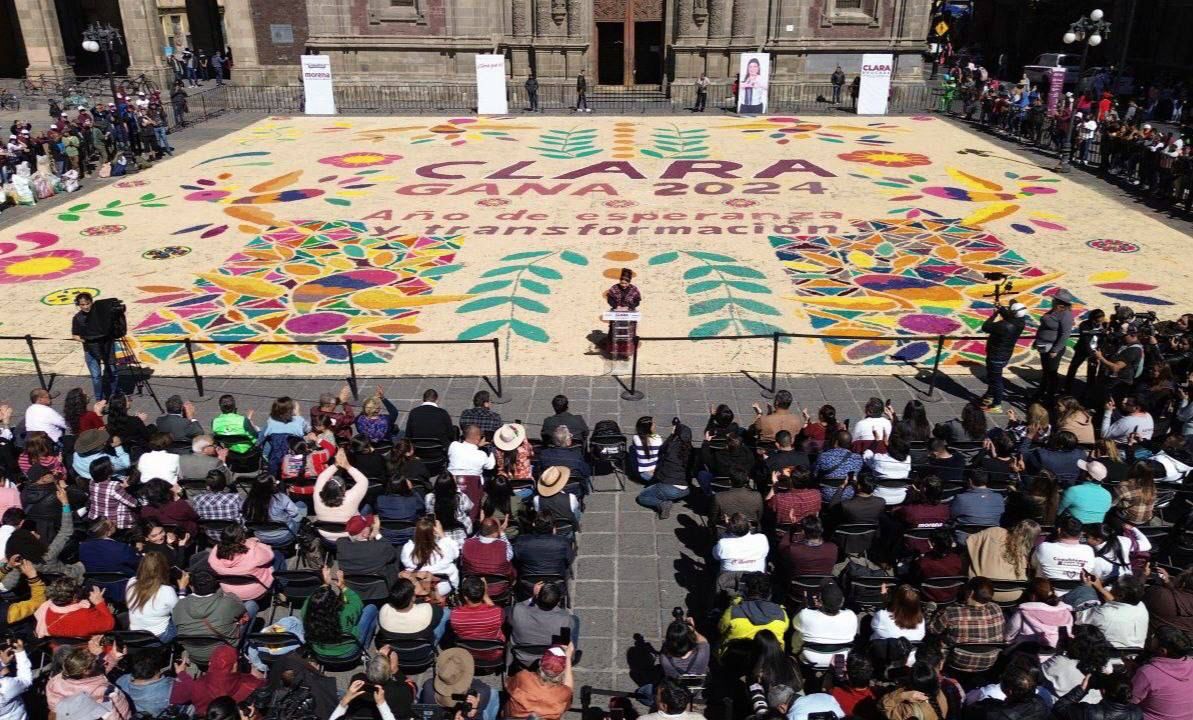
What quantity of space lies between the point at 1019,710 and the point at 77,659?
621 cm

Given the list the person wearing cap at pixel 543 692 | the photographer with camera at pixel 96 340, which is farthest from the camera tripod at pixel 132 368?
the person wearing cap at pixel 543 692

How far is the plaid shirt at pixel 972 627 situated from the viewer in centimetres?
677

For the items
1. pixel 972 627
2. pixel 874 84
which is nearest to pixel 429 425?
pixel 972 627

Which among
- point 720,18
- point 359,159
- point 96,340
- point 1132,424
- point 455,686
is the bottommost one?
point 455,686

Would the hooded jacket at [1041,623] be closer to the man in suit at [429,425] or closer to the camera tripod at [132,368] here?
the man in suit at [429,425]

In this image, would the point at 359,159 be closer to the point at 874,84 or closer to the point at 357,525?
the point at 874,84

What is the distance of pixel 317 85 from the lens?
34156 millimetres

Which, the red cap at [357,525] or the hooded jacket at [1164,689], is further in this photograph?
the red cap at [357,525]

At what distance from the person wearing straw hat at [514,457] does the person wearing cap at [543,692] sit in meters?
3.16

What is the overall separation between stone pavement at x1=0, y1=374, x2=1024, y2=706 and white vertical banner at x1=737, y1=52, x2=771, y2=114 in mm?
22782

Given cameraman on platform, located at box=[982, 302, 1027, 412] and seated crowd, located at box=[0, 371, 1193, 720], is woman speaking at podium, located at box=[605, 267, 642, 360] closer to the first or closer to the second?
seated crowd, located at box=[0, 371, 1193, 720]

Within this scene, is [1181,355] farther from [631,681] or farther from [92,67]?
[92,67]

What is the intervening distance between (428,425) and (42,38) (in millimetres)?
42622

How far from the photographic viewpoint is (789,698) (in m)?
5.87
